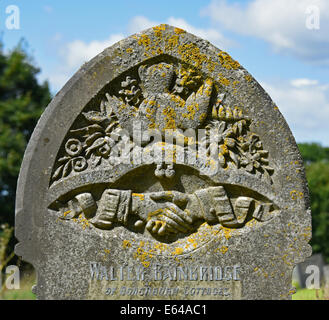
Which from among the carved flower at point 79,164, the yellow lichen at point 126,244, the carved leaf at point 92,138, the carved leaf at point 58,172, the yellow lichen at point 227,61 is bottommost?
the yellow lichen at point 126,244

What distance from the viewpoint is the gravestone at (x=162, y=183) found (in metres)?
4.42

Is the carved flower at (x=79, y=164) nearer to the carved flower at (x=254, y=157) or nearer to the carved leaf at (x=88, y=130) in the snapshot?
the carved leaf at (x=88, y=130)

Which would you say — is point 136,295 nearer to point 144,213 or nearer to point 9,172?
point 144,213

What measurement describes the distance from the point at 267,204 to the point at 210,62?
4.55 feet

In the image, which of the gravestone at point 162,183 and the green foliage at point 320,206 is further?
the green foliage at point 320,206

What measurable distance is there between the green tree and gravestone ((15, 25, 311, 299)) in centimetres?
1227

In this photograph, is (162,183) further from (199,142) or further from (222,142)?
(222,142)

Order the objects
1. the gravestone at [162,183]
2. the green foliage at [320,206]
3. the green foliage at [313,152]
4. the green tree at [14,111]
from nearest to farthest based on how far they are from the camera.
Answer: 1. the gravestone at [162,183]
2. the green tree at [14,111]
3. the green foliage at [320,206]
4. the green foliage at [313,152]

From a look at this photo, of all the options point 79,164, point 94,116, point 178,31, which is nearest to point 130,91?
point 94,116

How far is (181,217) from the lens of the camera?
4484 millimetres

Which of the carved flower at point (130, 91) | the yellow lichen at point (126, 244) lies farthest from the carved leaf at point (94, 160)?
the yellow lichen at point (126, 244)

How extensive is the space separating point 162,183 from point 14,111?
15515 mm

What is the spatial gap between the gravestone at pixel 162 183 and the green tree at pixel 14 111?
12.3 m

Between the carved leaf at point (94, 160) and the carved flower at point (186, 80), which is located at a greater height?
the carved flower at point (186, 80)
